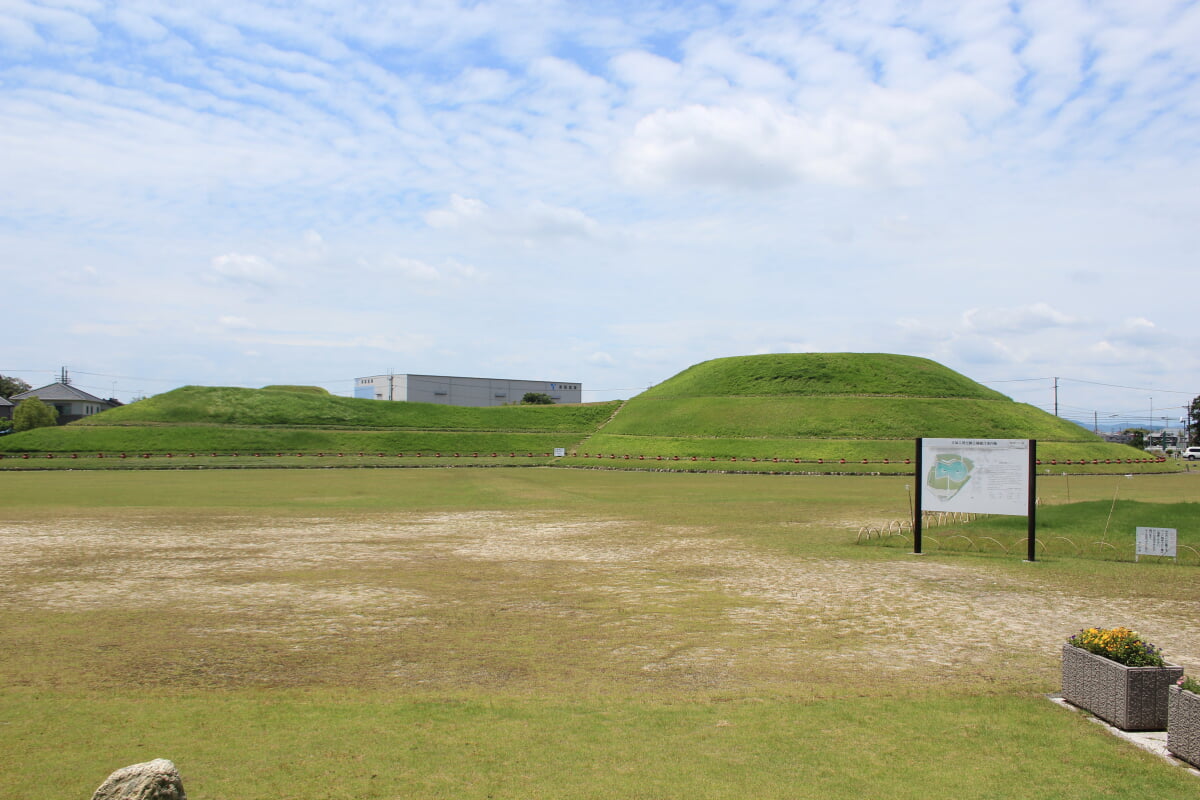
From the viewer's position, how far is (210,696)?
9.86 metres

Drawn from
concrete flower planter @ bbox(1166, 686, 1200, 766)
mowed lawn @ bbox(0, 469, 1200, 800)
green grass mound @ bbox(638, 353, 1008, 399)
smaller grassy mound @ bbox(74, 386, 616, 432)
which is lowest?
mowed lawn @ bbox(0, 469, 1200, 800)

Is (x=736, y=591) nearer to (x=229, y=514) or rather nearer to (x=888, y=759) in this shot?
(x=888, y=759)

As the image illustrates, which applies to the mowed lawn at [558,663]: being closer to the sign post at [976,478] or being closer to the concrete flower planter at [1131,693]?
the concrete flower planter at [1131,693]

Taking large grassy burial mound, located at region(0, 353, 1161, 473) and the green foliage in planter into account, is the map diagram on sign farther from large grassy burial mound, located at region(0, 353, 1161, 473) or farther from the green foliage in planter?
large grassy burial mound, located at region(0, 353, 1161, 473)

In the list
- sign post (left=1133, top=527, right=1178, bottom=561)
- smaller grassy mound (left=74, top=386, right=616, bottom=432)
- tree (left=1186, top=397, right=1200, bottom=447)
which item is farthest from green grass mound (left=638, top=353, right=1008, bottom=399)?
sign post (left=1133, top=527, right=1178, bottom=561)

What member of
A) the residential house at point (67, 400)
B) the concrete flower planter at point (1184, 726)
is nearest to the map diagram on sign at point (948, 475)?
the concrete flower planter at point (1184, 726)

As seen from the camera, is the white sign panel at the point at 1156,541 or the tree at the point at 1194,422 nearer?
the white sign panel at the point at 1156,541

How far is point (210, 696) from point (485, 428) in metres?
91.5

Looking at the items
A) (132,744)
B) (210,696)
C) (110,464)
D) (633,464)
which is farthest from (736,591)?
(110,464)

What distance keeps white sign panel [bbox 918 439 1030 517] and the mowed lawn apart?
5.34 ft

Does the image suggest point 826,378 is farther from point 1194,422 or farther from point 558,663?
point 558,663

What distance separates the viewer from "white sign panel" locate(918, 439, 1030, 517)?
848 inches

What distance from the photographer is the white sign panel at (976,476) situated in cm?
2153

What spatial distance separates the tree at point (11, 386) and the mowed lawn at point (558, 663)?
5935 inches
